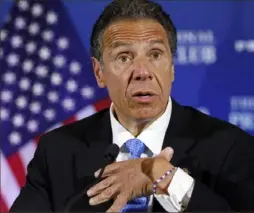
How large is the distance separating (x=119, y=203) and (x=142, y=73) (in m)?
0.42

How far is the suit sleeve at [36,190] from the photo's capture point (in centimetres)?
164

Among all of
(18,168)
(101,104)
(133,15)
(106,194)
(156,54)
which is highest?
(133,15)

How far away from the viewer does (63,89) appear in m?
2.12

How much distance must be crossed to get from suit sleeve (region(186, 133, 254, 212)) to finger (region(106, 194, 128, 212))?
0.18 m

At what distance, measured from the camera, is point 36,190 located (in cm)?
169

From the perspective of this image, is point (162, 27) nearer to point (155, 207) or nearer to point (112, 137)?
point (112, 137)

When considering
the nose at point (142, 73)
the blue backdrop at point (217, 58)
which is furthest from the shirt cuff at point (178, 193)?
the blue backdrop at point (217, 58)

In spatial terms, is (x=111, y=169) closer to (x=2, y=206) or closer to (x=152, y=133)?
(x=152, y=133)

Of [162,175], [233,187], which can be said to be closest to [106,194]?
[162,175]

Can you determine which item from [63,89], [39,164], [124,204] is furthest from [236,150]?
[63,89]

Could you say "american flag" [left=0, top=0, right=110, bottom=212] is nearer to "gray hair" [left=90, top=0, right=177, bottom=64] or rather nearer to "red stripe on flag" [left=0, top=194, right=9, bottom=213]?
"red stripe on flag" [left=0, top=194, right=9, bottom=213]

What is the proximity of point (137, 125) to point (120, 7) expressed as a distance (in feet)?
1.29

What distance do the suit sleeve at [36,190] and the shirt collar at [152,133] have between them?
27 cm

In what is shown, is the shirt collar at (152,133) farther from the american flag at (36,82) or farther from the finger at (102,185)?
the american flag at (36,82)
